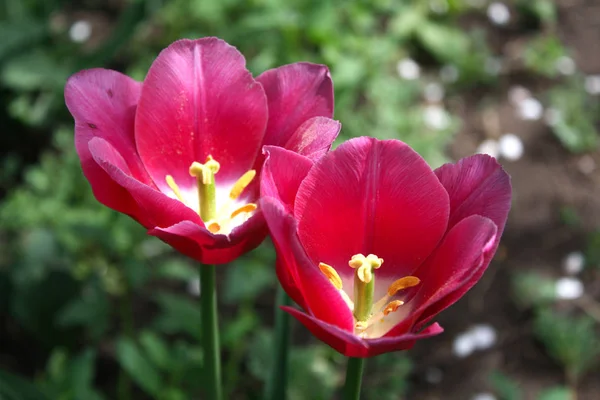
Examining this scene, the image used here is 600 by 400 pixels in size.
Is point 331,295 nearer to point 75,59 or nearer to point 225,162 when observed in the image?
point 225,162

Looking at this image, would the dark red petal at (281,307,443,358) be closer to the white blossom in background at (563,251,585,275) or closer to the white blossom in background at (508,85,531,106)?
the white blossom in background at (563,251,585,275)

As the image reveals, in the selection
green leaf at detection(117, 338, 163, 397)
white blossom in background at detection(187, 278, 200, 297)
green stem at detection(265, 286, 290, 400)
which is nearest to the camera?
green stem at detection(265, 286, 290, 400)

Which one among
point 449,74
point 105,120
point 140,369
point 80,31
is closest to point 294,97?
point 105,120

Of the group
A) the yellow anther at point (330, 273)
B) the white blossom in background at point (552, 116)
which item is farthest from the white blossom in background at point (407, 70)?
the yellow anther at point (330, 273)

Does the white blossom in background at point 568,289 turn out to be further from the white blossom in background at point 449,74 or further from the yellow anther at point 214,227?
the yellow anther at point 214,227

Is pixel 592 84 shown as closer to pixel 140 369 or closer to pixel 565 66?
pixel 565 66

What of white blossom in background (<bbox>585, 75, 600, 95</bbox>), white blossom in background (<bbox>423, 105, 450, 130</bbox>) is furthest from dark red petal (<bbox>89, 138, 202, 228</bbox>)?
white blossom in background (<bbox>585, 75, 600, 95</bbox>)
